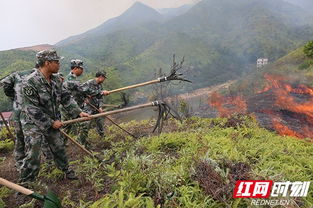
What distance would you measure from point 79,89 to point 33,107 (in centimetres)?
241

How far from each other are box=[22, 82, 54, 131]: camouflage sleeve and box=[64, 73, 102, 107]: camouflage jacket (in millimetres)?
2076

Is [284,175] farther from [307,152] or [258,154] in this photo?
[307,152]

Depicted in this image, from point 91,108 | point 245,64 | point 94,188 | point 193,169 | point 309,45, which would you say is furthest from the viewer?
point 245,64

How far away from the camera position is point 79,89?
22.0 ft

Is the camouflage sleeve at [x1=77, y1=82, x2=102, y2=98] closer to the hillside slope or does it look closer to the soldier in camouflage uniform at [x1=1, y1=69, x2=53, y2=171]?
the soldier in camouflage uniform at [x1=1, y1=69, x2=53, y2=171]

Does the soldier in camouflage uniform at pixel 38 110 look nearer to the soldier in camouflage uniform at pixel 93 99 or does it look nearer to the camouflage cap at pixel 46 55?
the camouflage cap at pixel 46 55

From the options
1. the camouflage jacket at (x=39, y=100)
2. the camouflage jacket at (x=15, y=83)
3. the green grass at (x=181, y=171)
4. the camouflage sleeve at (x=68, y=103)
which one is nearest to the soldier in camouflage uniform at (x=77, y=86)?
the camouflage jacket at (x=15, y=83)

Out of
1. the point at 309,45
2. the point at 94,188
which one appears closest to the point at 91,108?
the point at 94,188

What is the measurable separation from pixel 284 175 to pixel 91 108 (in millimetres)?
5385

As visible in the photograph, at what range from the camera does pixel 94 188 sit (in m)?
4.45

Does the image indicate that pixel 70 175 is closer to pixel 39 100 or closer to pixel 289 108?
pixel 39 100

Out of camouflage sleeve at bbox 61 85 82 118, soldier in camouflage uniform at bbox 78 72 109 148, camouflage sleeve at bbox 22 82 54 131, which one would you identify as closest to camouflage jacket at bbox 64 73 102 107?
soldier in camouflage uniform at bbox 78 72 109 148

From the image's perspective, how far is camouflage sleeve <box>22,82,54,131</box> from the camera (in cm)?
431

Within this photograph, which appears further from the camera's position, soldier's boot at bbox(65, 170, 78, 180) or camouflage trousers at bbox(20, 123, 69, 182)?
soldier's boot at bbox(65, 170, 78, 180)
